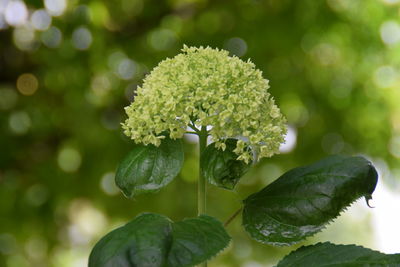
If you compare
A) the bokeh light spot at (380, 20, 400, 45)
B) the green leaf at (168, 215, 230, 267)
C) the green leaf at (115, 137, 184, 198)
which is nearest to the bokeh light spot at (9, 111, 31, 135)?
the bokeh light spot at (380, 20, 400, 45)

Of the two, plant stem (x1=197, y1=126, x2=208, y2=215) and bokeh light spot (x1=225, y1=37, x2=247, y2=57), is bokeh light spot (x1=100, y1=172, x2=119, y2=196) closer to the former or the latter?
bokeh light spot (x1=225, y1=37, x2=247, y2=57)

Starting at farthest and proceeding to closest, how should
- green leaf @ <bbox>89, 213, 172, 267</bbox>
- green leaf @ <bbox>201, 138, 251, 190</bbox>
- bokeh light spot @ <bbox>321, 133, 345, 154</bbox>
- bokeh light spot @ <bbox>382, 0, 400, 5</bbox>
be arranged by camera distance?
bokeh light spot @ <bbox>321, 133, 345, 154</bbox> < bokeh light spot @ <bbox>382, 0, 400, 5</bbox> < green leaf @ <bbox>201, 138, 251, 190</bbox> < green leaf @ <bbox>89, 213, 172, 267</bbox>

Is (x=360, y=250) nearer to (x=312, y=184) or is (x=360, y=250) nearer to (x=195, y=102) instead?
(x=312, y=184)

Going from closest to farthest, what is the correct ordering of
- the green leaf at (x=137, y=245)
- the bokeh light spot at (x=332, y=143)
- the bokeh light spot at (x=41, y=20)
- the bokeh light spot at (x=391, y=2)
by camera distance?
the green leaf at (x=137, y=245)
the bokeh light spot at (x=41, y=20)
the bokeh light spot at (x=391, y=2)
the bokeh light spot at (x=332, y=143)

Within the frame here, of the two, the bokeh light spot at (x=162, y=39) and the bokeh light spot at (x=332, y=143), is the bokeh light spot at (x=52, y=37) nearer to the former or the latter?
the bokeh light spot at (x=162, y=39)

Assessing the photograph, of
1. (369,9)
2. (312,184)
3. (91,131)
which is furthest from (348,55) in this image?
(312,184)

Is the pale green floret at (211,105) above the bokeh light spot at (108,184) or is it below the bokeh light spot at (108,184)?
below

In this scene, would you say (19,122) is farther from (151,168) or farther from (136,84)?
(151,168)

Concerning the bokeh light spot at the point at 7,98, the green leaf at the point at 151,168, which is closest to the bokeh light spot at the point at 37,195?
the bokeh light spot at the point at 7,98
